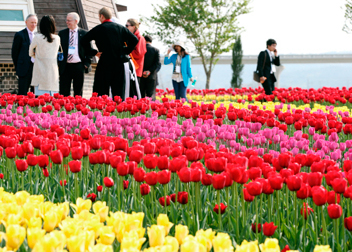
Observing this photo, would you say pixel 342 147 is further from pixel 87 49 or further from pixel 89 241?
pixel 87 49

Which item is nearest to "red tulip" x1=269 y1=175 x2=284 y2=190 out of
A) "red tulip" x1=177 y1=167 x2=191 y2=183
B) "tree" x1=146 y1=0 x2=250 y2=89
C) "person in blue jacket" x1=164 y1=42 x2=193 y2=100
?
"red tulip" x1=177 y1=167 x2=191 y2=183

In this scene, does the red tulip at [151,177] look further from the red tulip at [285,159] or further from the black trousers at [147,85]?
the black trousers at [147,85]

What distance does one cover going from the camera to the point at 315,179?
2.35 metres

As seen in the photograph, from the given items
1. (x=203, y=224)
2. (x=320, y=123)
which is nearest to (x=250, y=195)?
(x=203, y=224)

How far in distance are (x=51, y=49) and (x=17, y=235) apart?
749cm

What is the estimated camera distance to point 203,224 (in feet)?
7.93

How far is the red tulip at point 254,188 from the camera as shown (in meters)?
2.25

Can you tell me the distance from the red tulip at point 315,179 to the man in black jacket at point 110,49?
247 inches

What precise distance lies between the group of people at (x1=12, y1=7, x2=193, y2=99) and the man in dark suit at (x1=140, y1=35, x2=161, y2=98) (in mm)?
1097

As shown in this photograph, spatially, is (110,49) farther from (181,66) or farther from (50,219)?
(50,219)

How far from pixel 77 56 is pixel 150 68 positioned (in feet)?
7.91

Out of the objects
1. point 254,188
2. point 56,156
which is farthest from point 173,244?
point 56,156

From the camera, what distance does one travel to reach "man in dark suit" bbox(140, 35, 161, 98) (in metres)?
10.8

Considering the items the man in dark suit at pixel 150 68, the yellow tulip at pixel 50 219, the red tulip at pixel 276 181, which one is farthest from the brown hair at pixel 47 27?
the yellow tulip at pixel 50 219
